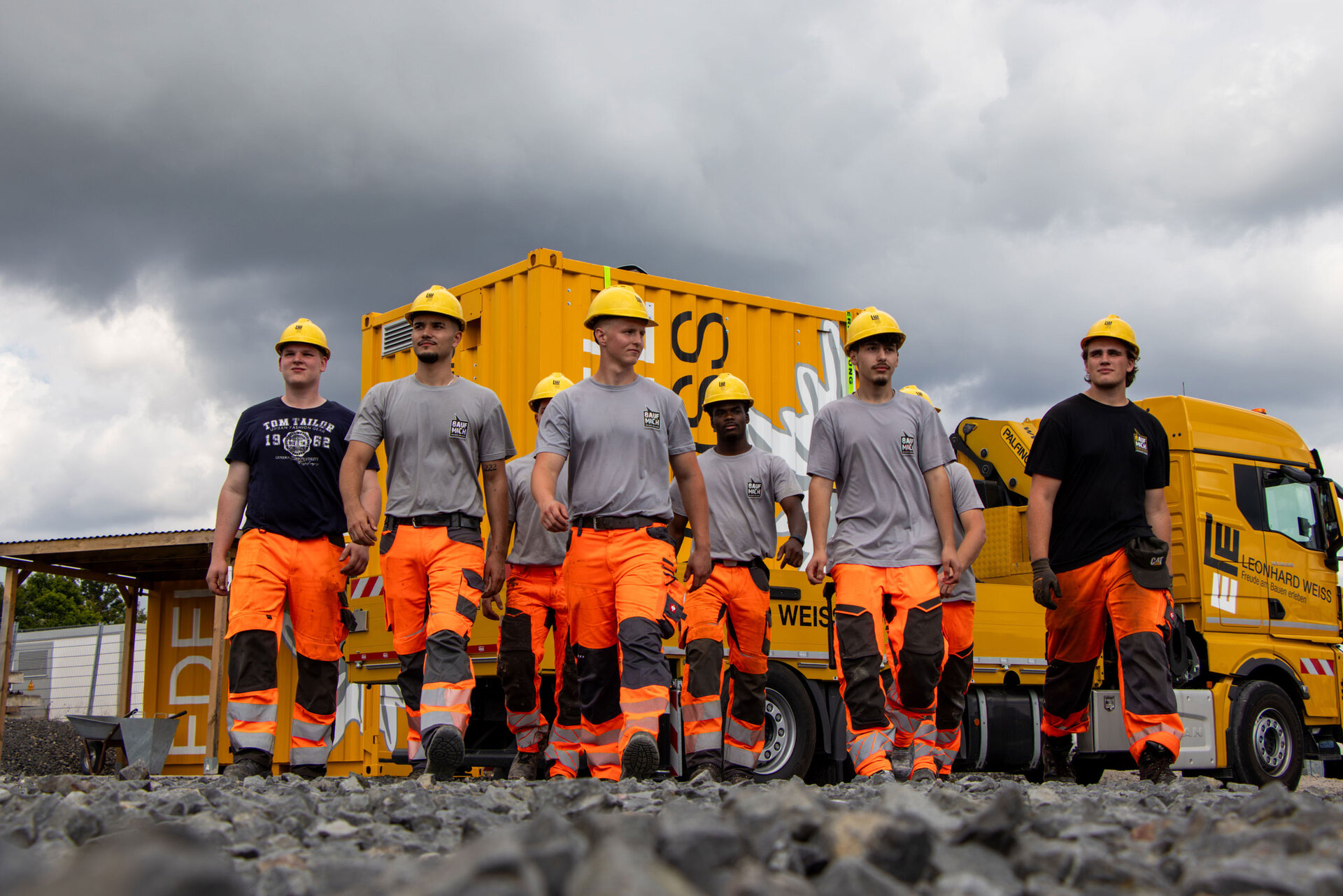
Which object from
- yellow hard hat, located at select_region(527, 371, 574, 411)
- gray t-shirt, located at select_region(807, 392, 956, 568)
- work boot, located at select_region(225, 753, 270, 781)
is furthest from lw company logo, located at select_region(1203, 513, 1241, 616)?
work boot, located at select_region(225, 753, 270, 781)

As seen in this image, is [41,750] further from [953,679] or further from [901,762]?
[901,762]

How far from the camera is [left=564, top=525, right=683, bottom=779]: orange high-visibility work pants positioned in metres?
4.63

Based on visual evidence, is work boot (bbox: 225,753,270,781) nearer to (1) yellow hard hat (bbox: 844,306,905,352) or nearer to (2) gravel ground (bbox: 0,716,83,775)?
(1) yellow hard hat (bbox: 844,306,905,352)

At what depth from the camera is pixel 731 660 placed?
5902mm

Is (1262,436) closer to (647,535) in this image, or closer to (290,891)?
(647,535)

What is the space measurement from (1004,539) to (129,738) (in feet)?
29.5

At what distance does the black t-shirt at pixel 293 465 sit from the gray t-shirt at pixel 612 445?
3.46 feet

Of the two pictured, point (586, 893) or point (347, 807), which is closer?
point (586, 893)

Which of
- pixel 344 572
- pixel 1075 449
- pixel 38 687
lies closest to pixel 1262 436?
pixel 1075 449

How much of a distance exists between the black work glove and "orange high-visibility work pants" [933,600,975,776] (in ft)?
2.71

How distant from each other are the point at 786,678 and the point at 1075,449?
231 centimetres

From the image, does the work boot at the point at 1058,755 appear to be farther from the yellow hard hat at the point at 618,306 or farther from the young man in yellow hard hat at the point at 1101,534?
the yellow hard hat at the point at 618,306

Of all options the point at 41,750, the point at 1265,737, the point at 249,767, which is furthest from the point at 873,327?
the point at 41,750

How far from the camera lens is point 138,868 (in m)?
1.24
